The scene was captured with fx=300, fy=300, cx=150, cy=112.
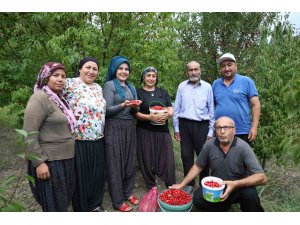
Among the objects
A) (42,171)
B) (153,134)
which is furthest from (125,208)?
(42,171)

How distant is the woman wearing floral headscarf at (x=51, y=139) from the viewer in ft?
8.83

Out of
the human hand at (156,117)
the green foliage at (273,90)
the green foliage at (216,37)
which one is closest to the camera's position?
the human hand at (156,117)

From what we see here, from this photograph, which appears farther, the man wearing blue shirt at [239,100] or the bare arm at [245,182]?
the man wearing blue shirt at [239,100]

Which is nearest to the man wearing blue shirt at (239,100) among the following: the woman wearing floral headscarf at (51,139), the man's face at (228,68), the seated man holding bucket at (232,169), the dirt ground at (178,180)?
the man's face at (228,68)

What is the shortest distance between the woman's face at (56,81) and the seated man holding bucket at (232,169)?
5.49 ft

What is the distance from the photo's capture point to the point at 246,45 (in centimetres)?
800

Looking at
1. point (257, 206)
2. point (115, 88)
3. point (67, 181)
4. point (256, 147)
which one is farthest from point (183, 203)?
point (256, 147)

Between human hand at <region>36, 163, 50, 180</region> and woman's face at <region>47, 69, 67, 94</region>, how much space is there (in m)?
0.73

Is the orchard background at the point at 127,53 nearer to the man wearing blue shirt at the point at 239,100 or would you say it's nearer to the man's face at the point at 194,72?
the man wearing blue shirt at the point at 239,100

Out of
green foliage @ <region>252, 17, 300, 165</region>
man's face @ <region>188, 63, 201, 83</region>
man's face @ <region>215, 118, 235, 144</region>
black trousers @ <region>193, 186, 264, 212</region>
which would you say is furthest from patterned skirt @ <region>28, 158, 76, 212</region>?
green foliage @ <region>252, 17, 300, 165</region>

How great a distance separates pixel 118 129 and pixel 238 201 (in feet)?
5.22

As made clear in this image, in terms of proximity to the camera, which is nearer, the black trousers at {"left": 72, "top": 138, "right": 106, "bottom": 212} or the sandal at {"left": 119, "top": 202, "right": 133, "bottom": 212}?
the black trousers at {"left": 72, "top": 138, "right": 106, "bottom": 212}

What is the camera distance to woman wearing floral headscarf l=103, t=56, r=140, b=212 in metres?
3.59

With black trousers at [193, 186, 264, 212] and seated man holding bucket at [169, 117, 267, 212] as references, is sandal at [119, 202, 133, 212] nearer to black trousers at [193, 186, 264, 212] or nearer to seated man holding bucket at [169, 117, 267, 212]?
seated man holding bucket at [169, 117, 267, 212]
